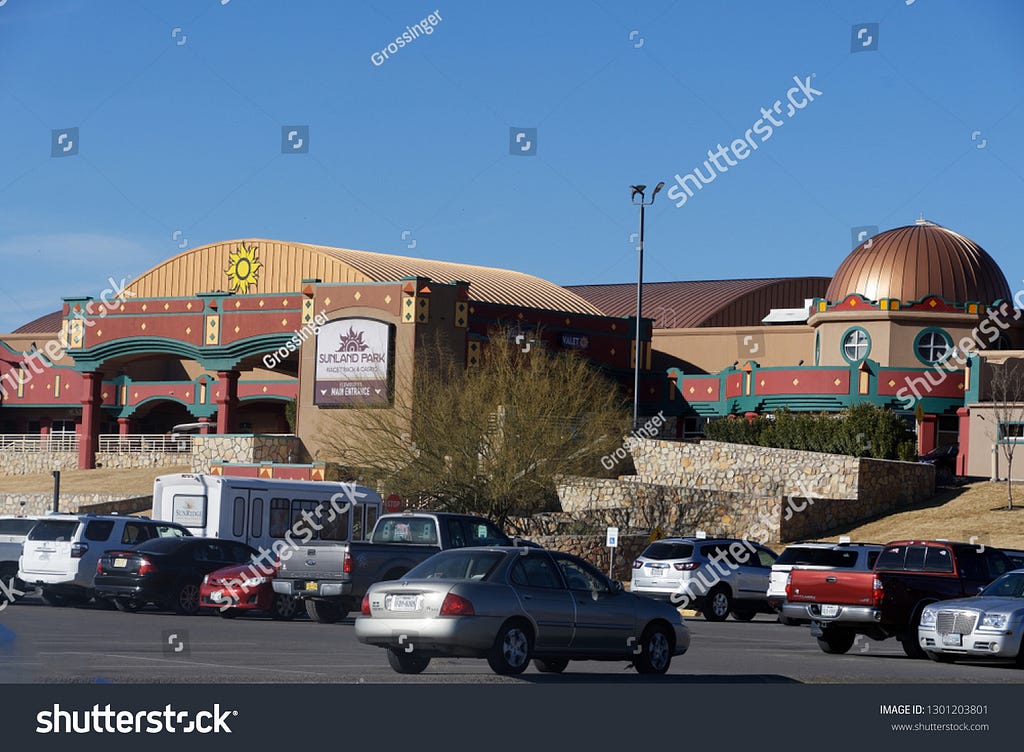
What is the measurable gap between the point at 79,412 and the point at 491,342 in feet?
98.8

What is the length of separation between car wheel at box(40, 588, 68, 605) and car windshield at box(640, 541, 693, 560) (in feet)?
37.2

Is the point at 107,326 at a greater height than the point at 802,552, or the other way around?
the point at 107,326

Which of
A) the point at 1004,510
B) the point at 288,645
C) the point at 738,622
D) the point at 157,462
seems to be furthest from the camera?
the point at 157,462

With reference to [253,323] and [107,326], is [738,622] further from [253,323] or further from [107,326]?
[107,326]

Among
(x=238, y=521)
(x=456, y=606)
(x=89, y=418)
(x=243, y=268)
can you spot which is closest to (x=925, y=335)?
(x=243, y=268)

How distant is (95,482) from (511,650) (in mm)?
46355

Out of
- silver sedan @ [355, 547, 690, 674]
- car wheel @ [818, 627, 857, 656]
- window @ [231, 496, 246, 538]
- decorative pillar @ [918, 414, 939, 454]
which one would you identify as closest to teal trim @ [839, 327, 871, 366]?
decorative pillar @ [918, 414, 939, 454]

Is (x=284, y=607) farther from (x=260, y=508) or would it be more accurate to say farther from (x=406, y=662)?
(x=406, y=662)

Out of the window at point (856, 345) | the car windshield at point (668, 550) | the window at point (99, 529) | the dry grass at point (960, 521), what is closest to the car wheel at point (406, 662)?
the window at point (99, 529)

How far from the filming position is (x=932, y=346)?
54531 mm

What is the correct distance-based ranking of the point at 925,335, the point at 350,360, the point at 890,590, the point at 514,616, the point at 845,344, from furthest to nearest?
the point at 845,344, the point at 925,335, the point at 350,360, the point at 890,590, the point at 514,616

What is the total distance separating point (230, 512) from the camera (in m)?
32.6

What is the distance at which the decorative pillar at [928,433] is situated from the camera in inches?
2072
